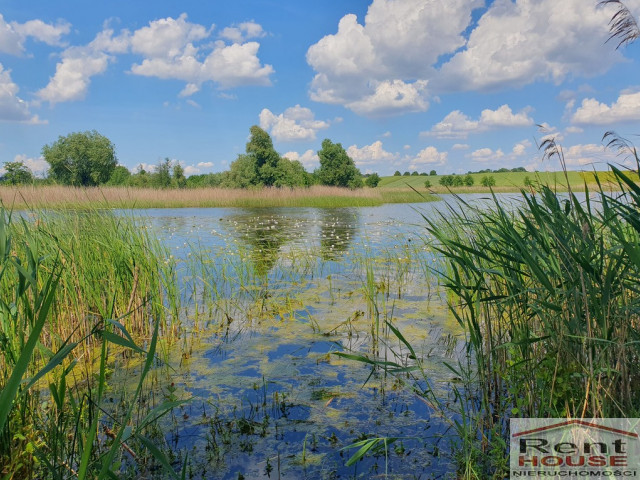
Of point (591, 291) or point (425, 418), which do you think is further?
point (425, 418)

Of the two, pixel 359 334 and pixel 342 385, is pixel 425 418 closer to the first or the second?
pixel 342 385

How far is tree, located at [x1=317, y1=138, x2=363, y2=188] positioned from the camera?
35.5m

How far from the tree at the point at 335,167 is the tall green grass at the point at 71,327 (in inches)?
1223

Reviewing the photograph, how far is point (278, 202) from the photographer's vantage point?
25.1 m

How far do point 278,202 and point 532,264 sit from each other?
76.9ft

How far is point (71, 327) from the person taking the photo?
12.7 feet

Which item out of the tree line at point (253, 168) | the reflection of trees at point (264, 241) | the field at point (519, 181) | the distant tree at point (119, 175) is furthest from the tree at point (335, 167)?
the reflection of trees at point (264, 241)

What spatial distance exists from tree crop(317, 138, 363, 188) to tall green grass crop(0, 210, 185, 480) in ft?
102

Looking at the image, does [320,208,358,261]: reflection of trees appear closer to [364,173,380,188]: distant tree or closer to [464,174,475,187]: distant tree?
[364,173,380,188]: distant tree

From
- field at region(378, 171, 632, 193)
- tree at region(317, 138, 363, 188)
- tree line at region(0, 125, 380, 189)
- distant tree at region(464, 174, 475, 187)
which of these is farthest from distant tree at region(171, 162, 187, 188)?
distant tree at region(464, 174, 475, 187)

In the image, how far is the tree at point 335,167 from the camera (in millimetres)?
35531

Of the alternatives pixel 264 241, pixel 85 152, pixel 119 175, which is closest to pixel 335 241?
pixel 264 241

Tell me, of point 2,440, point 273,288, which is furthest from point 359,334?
point 2,440

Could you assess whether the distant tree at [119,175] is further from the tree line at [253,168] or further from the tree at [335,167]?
the tree at [335,167]
